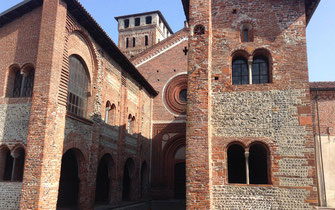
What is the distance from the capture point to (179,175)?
22.6 meters

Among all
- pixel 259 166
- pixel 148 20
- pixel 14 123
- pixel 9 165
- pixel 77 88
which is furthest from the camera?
pixel 148 20

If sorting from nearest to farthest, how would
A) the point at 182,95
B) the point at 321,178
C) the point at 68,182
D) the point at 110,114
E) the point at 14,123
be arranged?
1. the point at 14,123
2. the point at 321,178
3. the point at 68,182
4. the point at 110,114
5. the point at 182,95

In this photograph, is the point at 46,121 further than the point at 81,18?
No

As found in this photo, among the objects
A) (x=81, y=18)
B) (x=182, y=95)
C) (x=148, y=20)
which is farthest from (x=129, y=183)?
(x=148, y=20)

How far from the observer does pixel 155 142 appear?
2306 centimetres

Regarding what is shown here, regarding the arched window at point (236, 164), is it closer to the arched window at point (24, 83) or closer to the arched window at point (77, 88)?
the arched window at point (77, 88)

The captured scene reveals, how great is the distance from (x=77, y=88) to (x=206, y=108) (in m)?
6.27

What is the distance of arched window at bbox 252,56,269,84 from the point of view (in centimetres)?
1043

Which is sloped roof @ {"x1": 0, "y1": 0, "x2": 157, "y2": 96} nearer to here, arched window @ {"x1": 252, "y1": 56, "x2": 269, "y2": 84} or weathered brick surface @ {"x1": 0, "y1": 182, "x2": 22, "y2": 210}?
weathered brick surface @ {"x1": 0, "y1": 182, "x2": 22, "y2": 210}

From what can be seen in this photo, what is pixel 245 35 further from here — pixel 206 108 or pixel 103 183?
pixel 103 183

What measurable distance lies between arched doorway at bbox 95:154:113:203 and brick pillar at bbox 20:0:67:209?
18.0 ft

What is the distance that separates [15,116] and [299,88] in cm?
963

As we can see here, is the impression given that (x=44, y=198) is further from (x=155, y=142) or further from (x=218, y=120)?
(x=155, y=142)

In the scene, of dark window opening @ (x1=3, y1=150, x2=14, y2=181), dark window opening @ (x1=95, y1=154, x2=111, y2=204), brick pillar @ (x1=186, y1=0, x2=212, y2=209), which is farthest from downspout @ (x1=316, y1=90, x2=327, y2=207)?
dark window opening @ (x1=3, y1=150, x2=14, y2=181)
